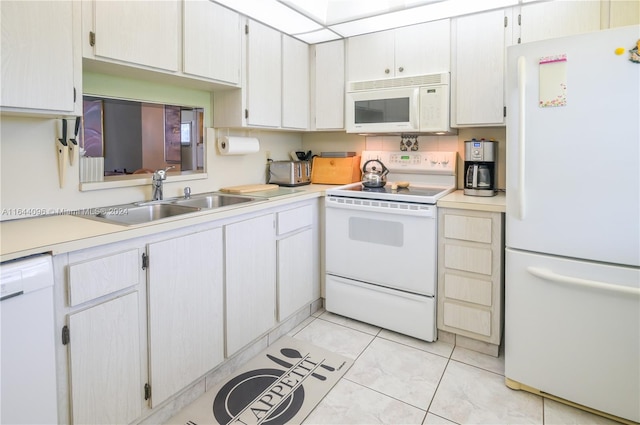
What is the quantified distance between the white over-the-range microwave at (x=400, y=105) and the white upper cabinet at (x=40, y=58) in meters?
1.86

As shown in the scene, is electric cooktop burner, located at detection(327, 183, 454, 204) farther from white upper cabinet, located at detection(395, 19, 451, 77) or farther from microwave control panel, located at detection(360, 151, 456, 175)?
white upper cabinet, located at detection(395, 19, 451, 77)

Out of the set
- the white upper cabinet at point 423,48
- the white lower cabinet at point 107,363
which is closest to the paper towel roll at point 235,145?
the white upper cabinet at point 423,48

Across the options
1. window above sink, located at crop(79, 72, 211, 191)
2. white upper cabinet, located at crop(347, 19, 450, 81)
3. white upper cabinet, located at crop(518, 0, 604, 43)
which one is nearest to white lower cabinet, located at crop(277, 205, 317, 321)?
window above sink, located at crop(79, 72, 211, 191)

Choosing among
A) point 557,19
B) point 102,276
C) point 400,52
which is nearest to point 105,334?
point 102,276

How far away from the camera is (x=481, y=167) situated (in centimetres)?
251

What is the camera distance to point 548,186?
1.77 metres

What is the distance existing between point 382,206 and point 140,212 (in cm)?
147

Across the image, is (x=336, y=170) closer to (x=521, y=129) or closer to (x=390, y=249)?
(x=390, y=249)

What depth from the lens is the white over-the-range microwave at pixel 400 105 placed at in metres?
2.62

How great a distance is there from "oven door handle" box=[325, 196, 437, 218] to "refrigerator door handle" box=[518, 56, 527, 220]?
1.89 ft

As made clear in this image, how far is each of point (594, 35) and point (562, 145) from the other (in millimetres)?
468

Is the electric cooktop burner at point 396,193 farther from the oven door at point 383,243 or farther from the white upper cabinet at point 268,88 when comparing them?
the white upper cabinet at point 268,88

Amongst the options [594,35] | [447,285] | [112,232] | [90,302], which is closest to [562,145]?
[594,35]

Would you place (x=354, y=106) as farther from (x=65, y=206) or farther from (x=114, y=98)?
(x=65, y=206)
